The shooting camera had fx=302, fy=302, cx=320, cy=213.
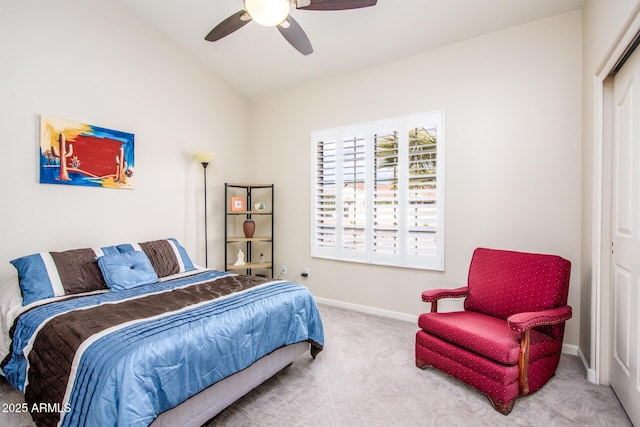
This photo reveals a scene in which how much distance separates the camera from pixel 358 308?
148 inches

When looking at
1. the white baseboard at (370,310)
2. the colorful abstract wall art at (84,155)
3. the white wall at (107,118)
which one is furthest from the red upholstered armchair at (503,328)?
the colorful abstract wall art at (84,155)

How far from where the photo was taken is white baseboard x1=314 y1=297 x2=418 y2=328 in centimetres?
341

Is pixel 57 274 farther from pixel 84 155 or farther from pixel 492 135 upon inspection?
pixel 492 135

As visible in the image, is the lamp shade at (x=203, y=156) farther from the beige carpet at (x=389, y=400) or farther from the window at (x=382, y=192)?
the beige carpet at (x=389, y=400)

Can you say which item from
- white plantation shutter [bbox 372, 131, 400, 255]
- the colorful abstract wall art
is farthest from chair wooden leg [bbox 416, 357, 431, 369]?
the colorful abstract wall art

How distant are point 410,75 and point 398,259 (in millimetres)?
2077

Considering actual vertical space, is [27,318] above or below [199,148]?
below

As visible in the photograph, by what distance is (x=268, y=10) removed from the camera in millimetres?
1963

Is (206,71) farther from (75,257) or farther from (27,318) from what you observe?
(27,318)

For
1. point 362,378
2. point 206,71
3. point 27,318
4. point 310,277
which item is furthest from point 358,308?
point 206,71

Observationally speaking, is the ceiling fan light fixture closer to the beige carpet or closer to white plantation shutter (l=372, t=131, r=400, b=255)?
white plantation shutter (l=372, t=131, r=400, b=255)

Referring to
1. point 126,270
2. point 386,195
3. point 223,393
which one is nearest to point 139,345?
point 223,393

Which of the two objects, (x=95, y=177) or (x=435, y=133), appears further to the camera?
(x=435, y=133)

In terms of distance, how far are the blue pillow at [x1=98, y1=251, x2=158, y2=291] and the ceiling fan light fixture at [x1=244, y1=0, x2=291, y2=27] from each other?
228cm
